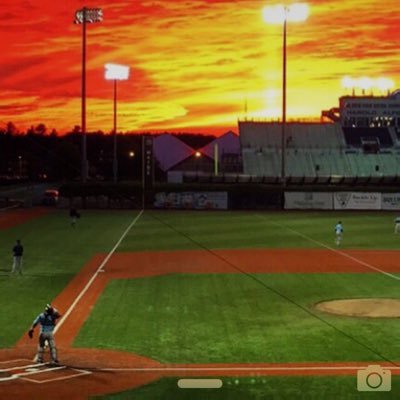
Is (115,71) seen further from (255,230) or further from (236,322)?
(236,322)

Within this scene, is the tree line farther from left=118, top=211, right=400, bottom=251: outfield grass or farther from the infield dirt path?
the infield dirt path

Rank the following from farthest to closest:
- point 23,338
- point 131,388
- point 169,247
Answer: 1. point 169,247
2. point 23,338
3. point 131,388

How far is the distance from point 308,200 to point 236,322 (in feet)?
185

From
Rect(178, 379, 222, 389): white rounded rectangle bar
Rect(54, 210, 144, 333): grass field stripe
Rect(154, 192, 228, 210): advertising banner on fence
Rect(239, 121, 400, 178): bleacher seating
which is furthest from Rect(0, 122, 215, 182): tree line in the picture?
Rect(178, 379, 222, 389): white rounded rectangle bar

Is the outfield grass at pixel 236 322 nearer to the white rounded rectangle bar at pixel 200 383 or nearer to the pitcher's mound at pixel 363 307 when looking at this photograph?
the pitcher's mound at pixel 363 307

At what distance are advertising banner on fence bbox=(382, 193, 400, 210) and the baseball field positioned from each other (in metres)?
30.5

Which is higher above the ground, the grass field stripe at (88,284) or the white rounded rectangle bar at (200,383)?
the grass field stripe at (88,284)

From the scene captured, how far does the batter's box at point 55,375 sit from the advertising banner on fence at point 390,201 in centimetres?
6348

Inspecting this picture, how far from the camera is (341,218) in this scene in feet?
215

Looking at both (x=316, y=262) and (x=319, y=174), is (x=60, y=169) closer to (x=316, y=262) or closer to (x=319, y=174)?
(x=319, y=174)

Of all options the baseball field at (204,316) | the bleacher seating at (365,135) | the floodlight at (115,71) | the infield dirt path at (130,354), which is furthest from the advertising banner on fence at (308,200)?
the bleacher seating at (365,135)

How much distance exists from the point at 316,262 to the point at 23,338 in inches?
730

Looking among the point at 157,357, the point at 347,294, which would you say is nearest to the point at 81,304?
the point at 157,357

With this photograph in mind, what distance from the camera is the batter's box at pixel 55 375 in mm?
14797
